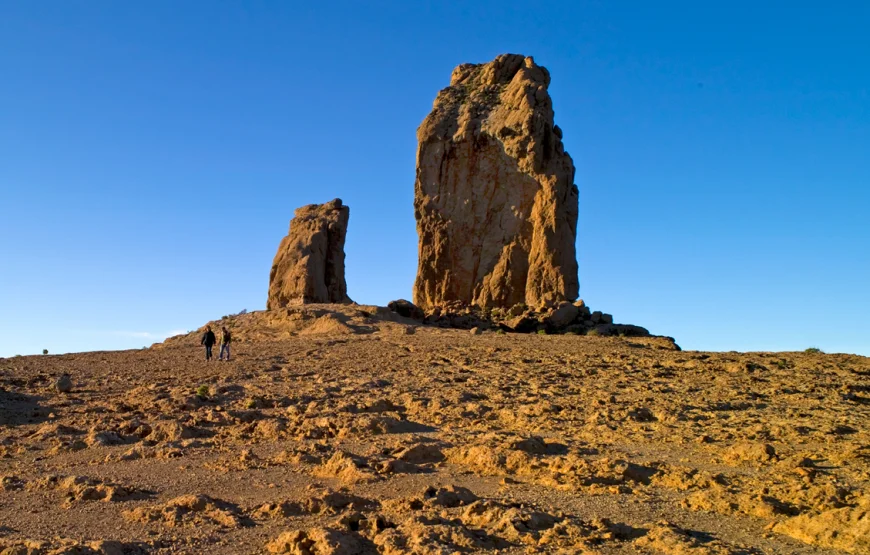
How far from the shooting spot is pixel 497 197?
125ft

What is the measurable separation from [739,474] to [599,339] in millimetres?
16534

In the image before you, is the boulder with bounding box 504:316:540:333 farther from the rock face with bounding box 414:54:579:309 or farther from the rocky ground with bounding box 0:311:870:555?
the rocky ground with bounding box 0:311:870:555

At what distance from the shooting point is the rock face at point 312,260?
120ft

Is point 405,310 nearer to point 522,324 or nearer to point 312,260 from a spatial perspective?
point 522,324

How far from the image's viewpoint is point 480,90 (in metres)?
40.5

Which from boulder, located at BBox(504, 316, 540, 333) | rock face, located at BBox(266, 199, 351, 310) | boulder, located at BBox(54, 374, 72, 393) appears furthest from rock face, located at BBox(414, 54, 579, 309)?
boulder, located at BBox(54, 374, 72, 393)

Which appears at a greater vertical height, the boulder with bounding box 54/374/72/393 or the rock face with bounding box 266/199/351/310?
the rock face with bounding box 266/199/351/310

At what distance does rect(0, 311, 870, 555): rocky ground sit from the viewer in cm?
694

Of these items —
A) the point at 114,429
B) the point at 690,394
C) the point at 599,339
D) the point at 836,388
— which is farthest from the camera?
the point at 599,339

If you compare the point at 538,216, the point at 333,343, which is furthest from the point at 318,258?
the point at 333,343

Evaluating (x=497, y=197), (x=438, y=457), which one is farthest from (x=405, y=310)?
(x=438, y=457)

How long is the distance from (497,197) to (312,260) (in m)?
10.2

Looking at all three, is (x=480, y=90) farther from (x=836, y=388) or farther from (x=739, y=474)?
(x=739, y=474)

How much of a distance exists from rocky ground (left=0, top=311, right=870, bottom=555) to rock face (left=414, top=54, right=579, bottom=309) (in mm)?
16139
